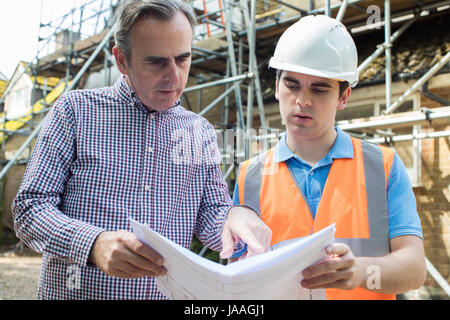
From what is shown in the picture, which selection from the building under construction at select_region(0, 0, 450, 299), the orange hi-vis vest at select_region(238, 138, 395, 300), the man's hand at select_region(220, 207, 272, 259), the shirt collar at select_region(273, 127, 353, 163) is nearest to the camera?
the man's hand at select_region(220, 207, 272, 259)

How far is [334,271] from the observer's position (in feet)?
2.97

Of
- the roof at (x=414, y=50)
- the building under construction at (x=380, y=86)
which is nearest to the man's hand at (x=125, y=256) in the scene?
the building under construction at (x=380, y=86)

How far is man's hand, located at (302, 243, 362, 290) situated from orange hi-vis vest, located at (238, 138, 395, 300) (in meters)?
0.35

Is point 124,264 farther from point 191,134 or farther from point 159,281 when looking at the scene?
point 191,134

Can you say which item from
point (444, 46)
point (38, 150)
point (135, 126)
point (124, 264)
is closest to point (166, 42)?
point (135, 126)

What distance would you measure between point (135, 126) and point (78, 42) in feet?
20.7

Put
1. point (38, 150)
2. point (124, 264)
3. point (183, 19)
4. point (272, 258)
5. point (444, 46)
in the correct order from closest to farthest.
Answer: point (272, 258) < point (124, 264) < point (38, 150) < point (183, 19) < point (444, 46)

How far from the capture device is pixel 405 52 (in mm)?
4551

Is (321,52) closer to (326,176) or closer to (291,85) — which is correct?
(291,85)

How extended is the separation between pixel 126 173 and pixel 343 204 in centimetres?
63

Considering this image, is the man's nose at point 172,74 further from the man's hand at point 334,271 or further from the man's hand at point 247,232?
the man's hand at point 334,271

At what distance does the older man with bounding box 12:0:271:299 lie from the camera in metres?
1.17

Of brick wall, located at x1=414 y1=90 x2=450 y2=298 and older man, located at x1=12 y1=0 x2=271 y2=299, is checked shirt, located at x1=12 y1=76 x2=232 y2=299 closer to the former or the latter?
older man, located at x1=12 y1=0 x2=271 y2=299

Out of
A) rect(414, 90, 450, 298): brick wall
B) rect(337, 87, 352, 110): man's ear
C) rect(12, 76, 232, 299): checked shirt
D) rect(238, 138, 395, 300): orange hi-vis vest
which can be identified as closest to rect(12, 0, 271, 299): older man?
rect(12, 76, 232, 299): checked shirt
